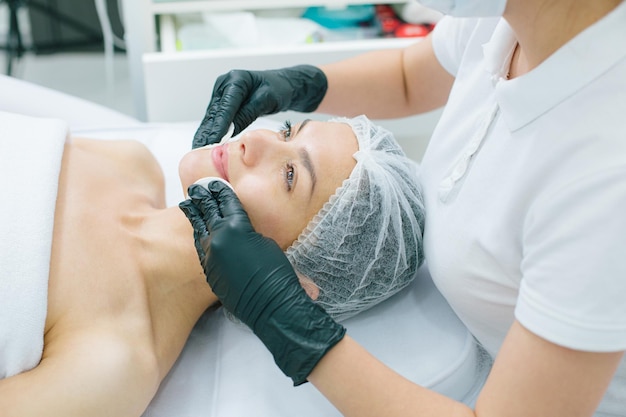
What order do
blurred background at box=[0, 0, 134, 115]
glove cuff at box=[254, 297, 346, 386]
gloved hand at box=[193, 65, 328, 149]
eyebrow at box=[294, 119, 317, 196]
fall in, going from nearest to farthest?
glove cuff at box=[254, 297, 346, 386] → eyebrow at box=[294, 119, 317, 196] → gloved hand at box=[193, 65, 328, 149] → blurred background at box=[0, 0, 134, 115]

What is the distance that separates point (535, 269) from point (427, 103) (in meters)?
0.81

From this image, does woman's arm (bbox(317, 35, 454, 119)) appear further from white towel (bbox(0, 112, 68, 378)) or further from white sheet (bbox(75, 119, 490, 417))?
white towel (bbox(0, 112, 68, 378))

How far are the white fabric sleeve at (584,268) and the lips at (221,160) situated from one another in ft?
2.01

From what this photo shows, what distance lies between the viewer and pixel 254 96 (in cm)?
144

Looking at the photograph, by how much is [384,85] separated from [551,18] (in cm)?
73

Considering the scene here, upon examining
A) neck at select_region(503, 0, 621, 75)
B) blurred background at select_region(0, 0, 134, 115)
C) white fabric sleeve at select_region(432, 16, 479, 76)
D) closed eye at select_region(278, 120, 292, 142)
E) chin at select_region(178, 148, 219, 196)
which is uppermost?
neck at select_region(503, 0, 621, 75)

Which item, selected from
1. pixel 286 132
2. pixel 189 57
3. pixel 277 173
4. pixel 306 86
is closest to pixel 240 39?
pixel 189 57

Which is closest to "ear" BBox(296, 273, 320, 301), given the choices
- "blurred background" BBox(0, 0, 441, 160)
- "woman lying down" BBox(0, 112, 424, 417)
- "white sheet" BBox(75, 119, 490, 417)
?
"woman lying down" BBox(0, 112, 424, 417)

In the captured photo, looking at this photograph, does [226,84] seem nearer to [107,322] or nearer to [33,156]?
[33,156]

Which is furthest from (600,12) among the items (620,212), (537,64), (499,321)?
(499,321)

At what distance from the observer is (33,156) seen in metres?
1.26

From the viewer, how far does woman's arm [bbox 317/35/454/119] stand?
1.56m

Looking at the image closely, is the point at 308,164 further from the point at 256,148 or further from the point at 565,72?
the point at 565,72

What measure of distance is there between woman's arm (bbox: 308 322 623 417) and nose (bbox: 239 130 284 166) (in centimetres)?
41
